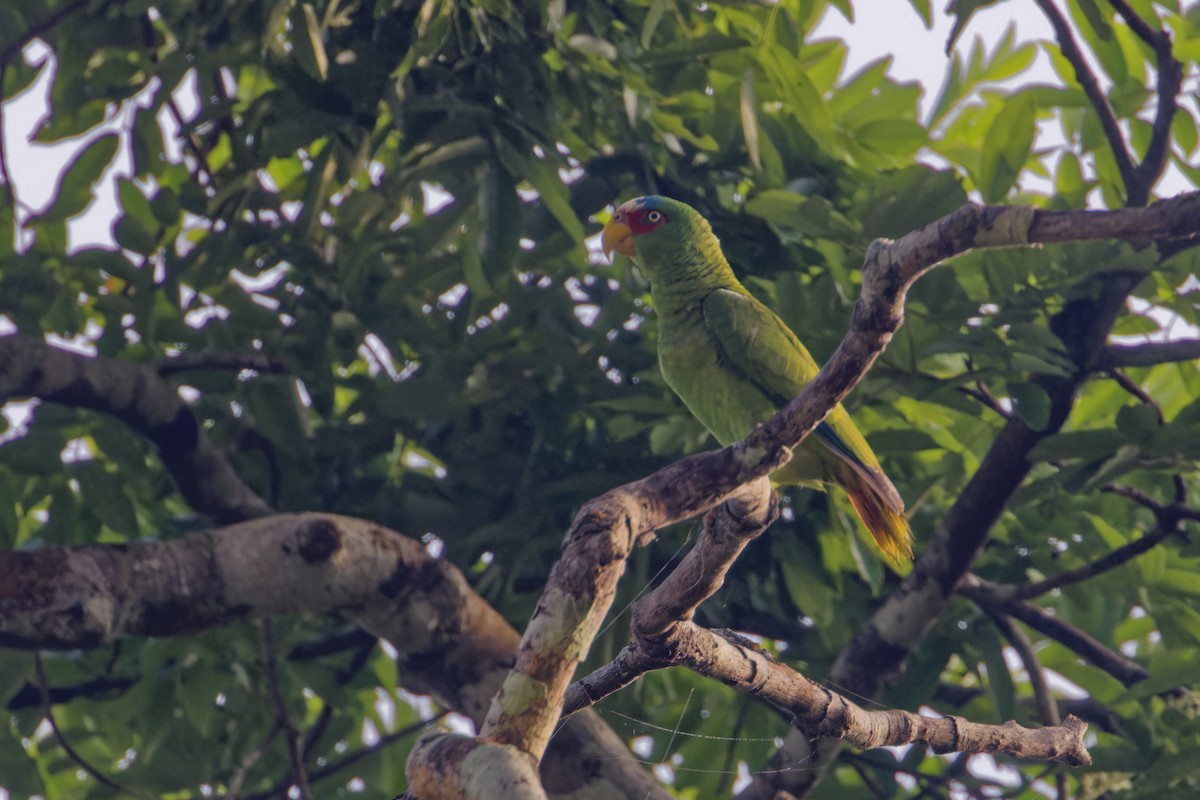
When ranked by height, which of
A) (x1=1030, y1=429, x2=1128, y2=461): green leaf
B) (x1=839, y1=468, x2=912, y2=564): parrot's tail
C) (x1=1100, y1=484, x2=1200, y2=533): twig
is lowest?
(x1=839, y1=468, x2=912, y2=564): parrot's tail

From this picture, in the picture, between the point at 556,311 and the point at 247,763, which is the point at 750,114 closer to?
the point at 556,311

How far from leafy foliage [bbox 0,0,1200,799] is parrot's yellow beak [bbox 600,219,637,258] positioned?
0.11 metres

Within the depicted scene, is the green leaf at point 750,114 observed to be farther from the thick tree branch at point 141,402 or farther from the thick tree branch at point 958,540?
the thick tree branch at point 141,402

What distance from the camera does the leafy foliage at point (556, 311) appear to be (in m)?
3.54

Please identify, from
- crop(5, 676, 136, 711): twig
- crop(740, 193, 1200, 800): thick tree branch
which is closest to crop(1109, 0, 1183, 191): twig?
crop(740, 193, 1200, 800): thick tree branch

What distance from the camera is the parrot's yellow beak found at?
3775 millimetres

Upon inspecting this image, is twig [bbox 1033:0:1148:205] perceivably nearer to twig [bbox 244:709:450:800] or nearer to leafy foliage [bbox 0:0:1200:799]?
leafy foliage [bbox 0:0:1200:799]

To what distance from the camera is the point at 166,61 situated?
12.3ft

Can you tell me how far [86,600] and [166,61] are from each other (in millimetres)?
1665

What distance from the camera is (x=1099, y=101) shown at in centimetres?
365

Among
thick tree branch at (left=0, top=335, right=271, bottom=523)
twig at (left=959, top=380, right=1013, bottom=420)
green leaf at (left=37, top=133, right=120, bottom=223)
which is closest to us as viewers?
twig at (left=959, top=380, right=1013, bottom=420)

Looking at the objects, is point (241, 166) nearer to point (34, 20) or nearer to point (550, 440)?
point (34, 20)

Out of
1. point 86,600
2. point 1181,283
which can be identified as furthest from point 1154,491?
point 86,600

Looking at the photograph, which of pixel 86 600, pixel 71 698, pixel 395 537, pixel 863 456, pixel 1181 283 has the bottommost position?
pixel 71 698
